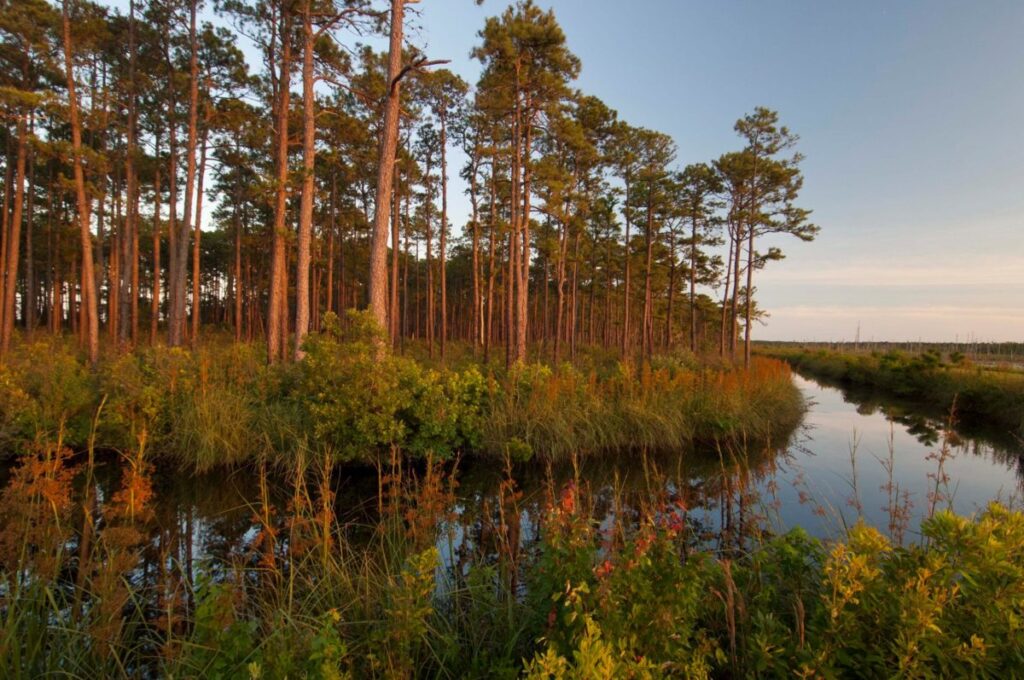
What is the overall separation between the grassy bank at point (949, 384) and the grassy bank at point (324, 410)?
21.6ft

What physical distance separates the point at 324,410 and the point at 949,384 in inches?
880

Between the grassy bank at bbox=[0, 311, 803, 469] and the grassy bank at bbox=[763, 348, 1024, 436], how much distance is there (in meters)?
6.57

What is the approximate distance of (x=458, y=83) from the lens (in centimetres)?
1731

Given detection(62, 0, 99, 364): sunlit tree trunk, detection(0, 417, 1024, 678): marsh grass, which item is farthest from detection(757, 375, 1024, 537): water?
detection(62, 0, 99, 364): sunlit tree trunk

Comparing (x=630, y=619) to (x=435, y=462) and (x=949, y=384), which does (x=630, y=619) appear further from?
(x=949, y=384)

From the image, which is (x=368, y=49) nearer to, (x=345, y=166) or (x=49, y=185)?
(x=345, y=166)

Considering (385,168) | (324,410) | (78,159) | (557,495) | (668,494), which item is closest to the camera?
(668,494)

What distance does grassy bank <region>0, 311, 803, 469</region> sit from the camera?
645 cm

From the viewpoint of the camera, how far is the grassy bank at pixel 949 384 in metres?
13.4

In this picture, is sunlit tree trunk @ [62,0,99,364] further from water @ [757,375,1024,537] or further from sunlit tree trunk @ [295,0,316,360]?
water @ [757,375,1024,537]

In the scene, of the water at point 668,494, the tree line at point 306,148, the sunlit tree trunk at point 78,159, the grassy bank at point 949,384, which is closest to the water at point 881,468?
the water at point 668,494

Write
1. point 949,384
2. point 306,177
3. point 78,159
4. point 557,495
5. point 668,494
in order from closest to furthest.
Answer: point 668,494 < point 557,495 < point 306,177 < point 78,159 < point 949,384

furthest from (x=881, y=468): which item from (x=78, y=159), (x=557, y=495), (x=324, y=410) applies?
(x=78, y=159)

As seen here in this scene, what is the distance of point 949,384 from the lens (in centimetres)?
1667
